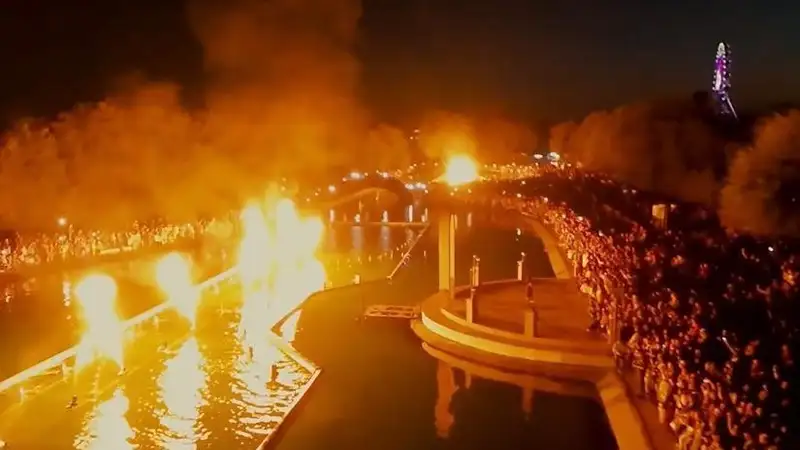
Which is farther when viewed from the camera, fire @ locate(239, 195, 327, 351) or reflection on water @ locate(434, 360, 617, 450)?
fire @ locate(239, 195, 327, 351)

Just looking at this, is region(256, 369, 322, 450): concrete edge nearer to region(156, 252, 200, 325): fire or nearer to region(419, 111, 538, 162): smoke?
region(156, 252, 200, 325): fire

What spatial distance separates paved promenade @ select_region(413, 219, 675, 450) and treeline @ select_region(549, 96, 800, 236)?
2.38m

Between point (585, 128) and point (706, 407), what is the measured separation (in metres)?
31.1

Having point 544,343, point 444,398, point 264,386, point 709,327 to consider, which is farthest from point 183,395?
point 709,327

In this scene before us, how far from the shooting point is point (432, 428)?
8.73 metres

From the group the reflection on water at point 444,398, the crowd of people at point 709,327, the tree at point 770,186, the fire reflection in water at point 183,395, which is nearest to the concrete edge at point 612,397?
the crowd of people at point 709,327

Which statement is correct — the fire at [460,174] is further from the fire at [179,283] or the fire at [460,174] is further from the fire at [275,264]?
the fire at [179,283]

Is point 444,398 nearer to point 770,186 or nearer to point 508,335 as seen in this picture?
point 508,335

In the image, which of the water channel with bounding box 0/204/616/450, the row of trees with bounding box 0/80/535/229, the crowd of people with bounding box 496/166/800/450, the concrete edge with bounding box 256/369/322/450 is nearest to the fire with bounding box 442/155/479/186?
the row of trees with bounding box 0/80/535/229

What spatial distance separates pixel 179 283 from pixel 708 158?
45.3 feet

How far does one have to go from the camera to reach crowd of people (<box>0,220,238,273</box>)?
2020 cm

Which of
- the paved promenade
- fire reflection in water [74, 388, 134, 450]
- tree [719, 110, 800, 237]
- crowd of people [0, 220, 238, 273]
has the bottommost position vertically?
fire reflection in water [74, 388, 134, 450]

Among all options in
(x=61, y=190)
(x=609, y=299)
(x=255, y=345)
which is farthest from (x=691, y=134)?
(x=61, y=190)

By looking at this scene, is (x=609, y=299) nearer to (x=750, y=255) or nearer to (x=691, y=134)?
(x=750, y=255)
